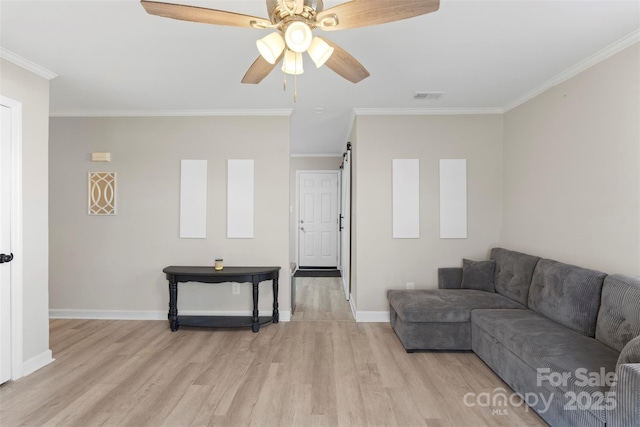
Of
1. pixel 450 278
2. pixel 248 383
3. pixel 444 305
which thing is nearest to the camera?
pixel 248 383

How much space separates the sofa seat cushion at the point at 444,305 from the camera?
10.2 feet

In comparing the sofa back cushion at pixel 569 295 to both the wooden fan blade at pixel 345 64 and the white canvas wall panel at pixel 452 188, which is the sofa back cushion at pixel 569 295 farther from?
the wooden fan blade at pixel 345 64

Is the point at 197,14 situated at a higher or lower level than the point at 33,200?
higher

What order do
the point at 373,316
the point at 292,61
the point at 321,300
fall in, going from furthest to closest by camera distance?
the point at 321,300 < the point at 373,316 < the point at 292,61

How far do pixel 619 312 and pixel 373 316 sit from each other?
7.61 feet

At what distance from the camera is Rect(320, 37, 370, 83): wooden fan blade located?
1.85m

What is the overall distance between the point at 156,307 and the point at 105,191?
1.51m

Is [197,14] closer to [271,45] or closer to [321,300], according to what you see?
[271,45]

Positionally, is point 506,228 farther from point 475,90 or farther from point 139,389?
point 139,389

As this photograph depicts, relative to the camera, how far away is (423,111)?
3.98 metres

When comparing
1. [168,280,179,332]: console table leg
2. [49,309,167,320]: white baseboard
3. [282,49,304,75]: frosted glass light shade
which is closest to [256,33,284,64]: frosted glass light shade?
[282,49,304,75]: frosted glass light shade

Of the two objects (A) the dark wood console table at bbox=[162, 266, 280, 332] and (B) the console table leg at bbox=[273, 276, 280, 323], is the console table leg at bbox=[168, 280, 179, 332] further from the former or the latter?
(B) the console table leg at bbox=[273, 276, 280, 323]

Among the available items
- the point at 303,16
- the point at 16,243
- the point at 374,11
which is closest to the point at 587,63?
the point at 374,11

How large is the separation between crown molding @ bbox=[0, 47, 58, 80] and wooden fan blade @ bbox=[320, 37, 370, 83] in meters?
2.51
